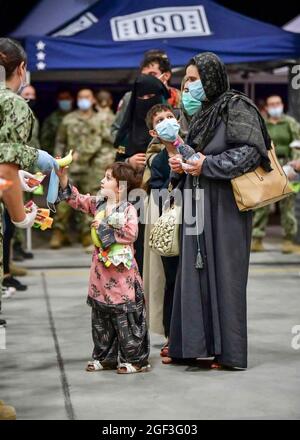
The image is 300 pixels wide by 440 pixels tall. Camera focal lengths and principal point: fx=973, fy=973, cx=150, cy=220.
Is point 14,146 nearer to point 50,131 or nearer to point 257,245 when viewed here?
point 257,245

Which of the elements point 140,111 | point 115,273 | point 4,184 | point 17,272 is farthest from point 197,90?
point 17,272

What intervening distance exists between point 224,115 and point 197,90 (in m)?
0.22

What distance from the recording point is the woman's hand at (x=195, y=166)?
5.39 meters

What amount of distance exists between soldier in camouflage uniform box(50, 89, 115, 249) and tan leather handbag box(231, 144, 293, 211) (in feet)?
20.8

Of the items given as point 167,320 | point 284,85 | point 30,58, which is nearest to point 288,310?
point 167,320

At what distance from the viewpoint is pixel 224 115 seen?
18.0 ft

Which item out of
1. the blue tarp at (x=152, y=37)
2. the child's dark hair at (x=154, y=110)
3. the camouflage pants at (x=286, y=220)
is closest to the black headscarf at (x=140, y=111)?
the child's dark hair at (x=154, y=110)

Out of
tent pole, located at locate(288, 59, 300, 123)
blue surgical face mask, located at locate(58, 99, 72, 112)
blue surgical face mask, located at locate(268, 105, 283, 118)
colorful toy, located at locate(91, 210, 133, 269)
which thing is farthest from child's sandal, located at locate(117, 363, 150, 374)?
blue surgical face mask, located at locate(58, 99, 72, 112)

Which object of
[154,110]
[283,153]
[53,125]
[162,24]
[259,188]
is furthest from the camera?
[53,125]

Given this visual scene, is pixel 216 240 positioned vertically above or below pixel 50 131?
below

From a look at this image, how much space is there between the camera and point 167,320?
5.98 m

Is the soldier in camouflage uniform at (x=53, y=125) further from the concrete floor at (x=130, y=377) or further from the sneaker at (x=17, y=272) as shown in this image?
the concrete floor at (x=130, y=377)

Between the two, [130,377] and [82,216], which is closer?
[130,377]

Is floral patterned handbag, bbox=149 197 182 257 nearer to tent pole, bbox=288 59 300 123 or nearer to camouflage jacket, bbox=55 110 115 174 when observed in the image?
tent pole, bbox=288 59 300 123
